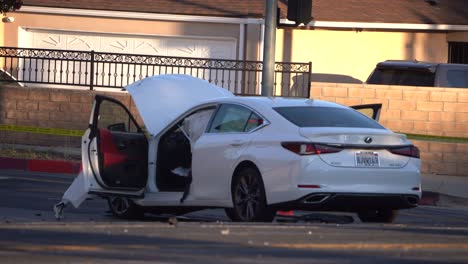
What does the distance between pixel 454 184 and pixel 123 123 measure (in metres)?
7.88

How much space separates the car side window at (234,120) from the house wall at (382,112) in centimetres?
915

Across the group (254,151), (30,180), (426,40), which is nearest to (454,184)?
(30,180)

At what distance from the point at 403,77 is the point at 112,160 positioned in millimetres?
12681

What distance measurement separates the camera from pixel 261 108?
1195 centimetres

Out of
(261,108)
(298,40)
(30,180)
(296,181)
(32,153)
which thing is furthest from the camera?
(298,40)

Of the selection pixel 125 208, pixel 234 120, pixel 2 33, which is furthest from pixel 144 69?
pixel 234 120

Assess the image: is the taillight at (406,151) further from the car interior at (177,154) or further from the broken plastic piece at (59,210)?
the broken plastic piece at (59,210)

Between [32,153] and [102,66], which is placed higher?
[102,66]

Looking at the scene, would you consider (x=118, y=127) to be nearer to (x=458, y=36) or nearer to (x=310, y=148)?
(x=310, y=148)

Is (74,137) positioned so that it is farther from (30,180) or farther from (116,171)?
(116,171)

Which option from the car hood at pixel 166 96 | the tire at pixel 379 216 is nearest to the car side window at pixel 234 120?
the car hood at pixel 166 96

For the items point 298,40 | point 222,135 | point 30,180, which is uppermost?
point 298,40

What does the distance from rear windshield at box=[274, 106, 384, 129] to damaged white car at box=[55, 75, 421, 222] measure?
1 cm

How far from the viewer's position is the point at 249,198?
11.6 meters
